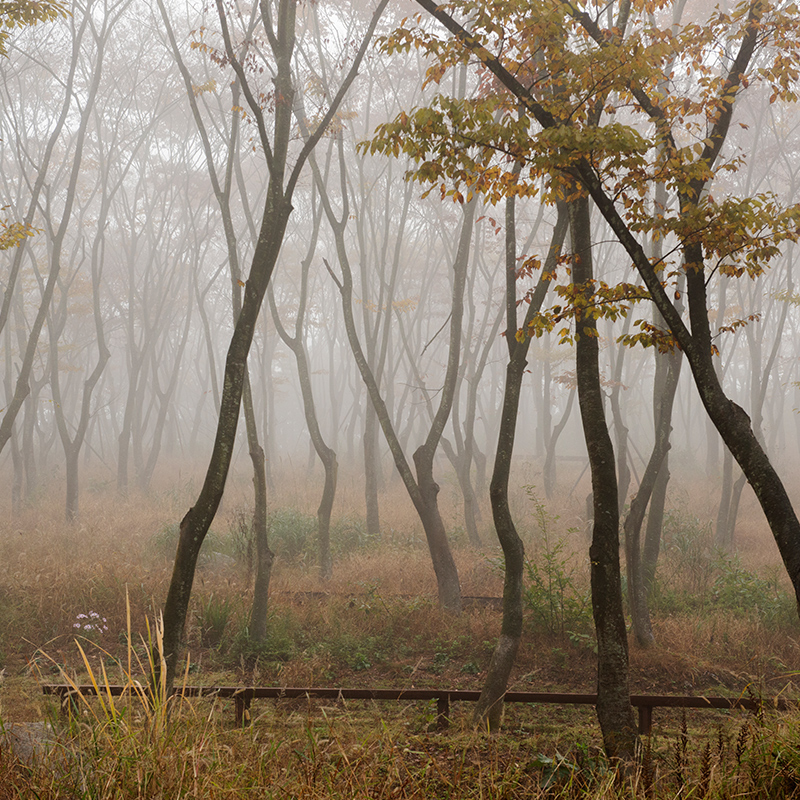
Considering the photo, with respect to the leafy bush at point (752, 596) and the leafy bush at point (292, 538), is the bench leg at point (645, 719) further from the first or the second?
the leafy bush at point (292, 538)

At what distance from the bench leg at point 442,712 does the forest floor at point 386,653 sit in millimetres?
85

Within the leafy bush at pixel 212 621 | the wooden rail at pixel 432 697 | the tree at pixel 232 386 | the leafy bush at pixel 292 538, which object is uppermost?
the tree at pixel 232 386

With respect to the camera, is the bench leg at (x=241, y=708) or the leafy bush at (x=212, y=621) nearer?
the bench leg at (x=241, y=708)

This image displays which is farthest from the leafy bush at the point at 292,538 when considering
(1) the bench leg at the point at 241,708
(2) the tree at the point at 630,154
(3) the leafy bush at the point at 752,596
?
(2) the tree at the point at 630,154

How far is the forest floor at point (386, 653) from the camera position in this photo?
3.06 m

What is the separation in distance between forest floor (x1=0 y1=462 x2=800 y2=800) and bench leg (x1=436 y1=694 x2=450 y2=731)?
9 cm

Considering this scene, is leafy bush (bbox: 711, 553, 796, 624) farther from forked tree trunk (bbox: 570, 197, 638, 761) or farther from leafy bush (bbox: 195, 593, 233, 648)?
leafy bush (bbox: 195, 593, 233, 648)

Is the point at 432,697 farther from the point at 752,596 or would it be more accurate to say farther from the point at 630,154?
the point at 752,596

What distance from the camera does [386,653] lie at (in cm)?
614

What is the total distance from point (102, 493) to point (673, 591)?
12.8m

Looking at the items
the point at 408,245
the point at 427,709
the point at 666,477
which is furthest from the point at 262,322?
the point at 427,709

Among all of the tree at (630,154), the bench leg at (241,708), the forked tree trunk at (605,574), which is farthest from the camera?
the bench leg at (241,708)

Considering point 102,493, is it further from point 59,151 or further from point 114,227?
point 114,227

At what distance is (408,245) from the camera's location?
74.5ft
